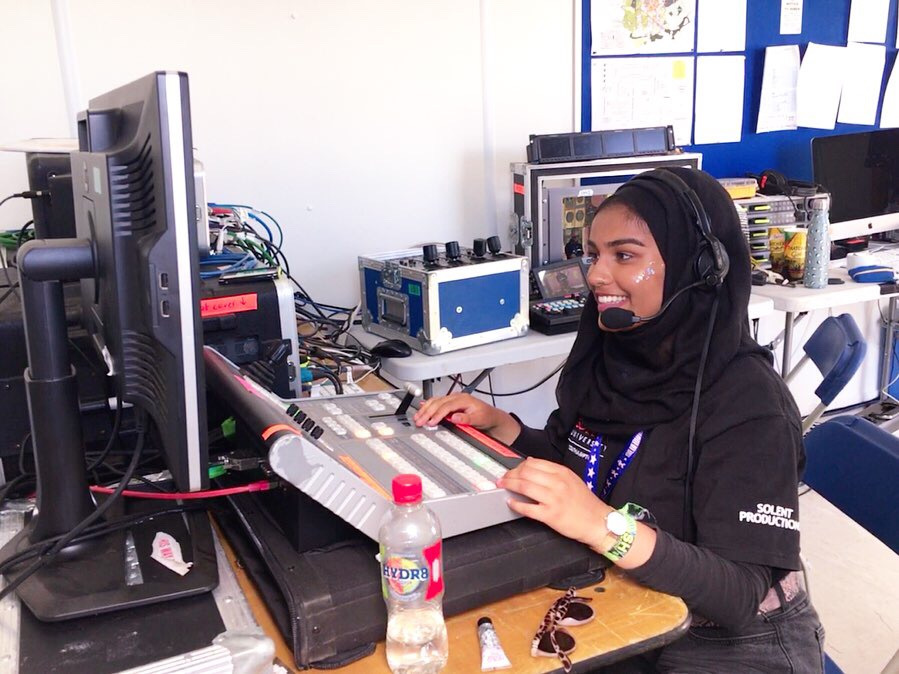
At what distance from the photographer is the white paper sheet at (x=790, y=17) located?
299 cm

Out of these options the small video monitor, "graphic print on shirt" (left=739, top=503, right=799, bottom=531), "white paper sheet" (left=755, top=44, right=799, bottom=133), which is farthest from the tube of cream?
"white paper sheet" (left=755, top=44, right=799, bottom=133)

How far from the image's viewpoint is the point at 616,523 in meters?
0.87

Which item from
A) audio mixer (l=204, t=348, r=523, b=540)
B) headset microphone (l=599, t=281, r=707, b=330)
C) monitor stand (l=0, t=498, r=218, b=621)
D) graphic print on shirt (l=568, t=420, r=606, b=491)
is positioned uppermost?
headset microphone (l=599, t=281, r=707, b=330)

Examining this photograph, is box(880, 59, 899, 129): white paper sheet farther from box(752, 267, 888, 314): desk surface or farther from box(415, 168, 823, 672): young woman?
box(415, 168, 823, 672): young woman

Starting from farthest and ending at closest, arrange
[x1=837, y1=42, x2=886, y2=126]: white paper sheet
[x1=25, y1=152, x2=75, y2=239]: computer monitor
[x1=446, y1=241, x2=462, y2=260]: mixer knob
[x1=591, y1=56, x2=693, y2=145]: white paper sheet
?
[x1=837, y1=42, x2=886, y2=126]: white paper sheet < [x1=591, y1=56, x2=693, y2=145]: white paper sheet < [x1=446, y1=241, x2=462, y2=260]: mixer knob < [x1=25, y1=152, x2=75, y2=239]: computer monitor

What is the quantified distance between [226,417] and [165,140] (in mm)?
427

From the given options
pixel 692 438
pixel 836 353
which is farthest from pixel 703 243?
pixel 836 353

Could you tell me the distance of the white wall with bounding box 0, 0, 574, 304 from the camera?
1996 mm

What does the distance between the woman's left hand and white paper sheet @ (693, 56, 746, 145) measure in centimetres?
242

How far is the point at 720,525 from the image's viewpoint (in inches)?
37.7

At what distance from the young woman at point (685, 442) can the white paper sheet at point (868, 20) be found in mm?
2541

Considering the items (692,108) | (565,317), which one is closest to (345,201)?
(565,317)

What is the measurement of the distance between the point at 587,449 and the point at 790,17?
8.30 ft

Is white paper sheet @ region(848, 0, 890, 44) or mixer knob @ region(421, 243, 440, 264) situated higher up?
white paper sheet @ region(848, 0, 890, 44)
